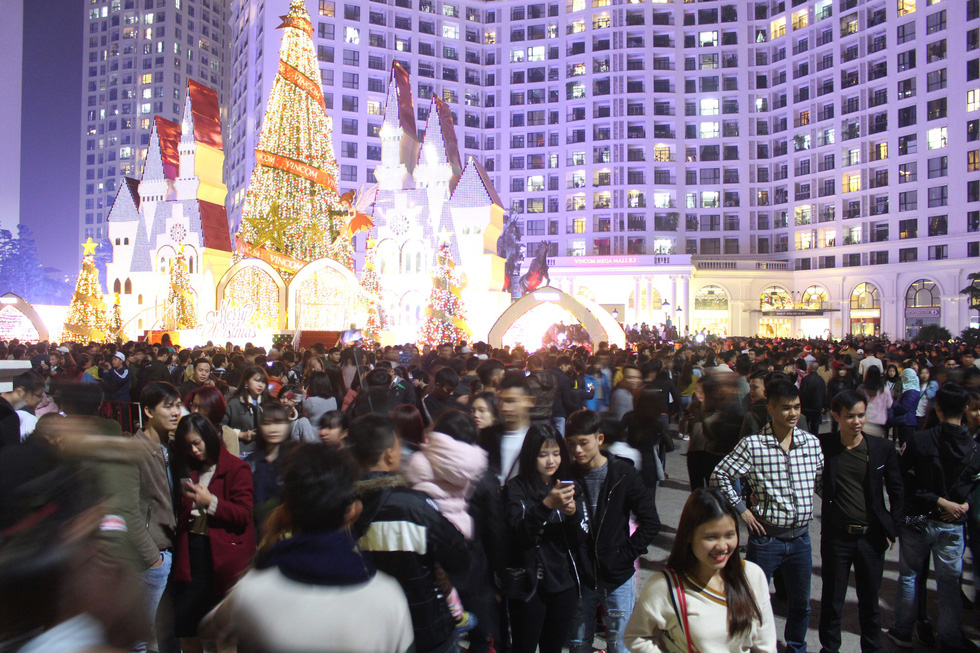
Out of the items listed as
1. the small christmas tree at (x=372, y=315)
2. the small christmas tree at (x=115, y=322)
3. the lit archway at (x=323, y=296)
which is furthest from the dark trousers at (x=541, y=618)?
the small christmas tree at (x=115, y=322)

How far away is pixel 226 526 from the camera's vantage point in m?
3.60

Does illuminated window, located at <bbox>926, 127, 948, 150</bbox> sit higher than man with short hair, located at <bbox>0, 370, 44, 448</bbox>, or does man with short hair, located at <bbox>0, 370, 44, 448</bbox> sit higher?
illuminated window, located at <bbox>926, 127, 948, 150</bbox>

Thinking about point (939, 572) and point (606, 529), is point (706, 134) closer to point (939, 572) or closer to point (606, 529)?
point (939, 572)

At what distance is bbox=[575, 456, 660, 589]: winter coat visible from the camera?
11.6 feet

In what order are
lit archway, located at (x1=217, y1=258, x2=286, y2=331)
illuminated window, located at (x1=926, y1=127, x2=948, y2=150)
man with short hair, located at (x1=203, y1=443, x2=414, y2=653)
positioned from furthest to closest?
illuminated window, located at (x1=926, y1=127, x2=948, y2=150)
lit archway, located at (x1=217, y1=258, x2=286, y2=331)
man with short hair, located at (x1=203, y1=443, x2=414, y2=653)

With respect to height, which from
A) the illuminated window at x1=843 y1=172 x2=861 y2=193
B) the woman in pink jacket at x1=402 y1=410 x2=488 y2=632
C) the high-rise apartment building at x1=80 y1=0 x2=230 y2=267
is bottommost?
the woman in pink jacket at x1=402 y1=410 x2=488 y2=632

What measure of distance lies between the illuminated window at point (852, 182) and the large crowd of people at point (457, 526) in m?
53.4

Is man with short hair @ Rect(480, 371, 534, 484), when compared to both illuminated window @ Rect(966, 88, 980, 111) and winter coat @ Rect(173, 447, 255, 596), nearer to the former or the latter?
winter coat @ Rect(173, 447, 255, 596)


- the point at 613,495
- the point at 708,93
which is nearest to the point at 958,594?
the point at 613,495

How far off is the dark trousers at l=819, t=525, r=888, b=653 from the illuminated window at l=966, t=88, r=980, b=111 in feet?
175

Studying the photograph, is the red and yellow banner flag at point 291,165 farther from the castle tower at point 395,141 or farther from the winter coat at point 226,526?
the winter coat at point 226,526

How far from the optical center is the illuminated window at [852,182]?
5234 centimetres

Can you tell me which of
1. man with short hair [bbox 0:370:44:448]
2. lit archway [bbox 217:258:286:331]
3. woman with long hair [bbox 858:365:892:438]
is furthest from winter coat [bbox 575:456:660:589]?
lit archway [bbox 217:258:286:331]

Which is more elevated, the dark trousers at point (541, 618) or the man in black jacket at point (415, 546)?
A: the man in black jacket at point (415, 546)
